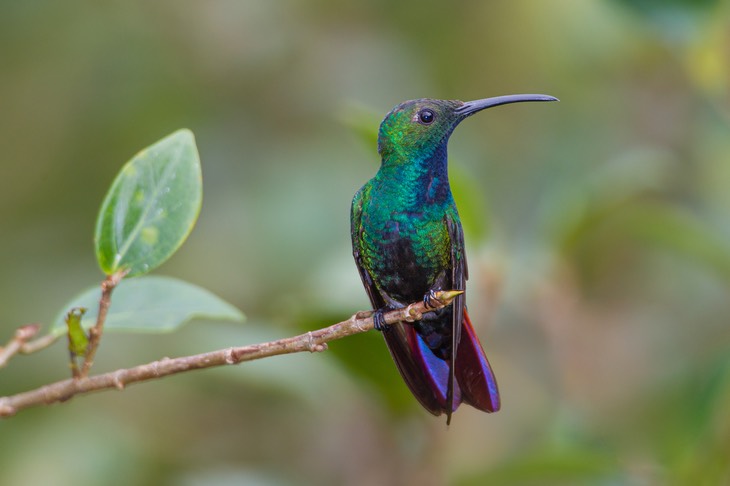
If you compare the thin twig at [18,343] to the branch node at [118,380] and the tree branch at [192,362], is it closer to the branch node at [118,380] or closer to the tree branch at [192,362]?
the tree branch at [192,362]

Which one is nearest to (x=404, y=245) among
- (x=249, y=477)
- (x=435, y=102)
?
(x=435, y=102)

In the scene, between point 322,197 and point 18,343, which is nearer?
point 18,343

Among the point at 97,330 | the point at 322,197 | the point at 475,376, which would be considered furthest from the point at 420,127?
the point at 322,197

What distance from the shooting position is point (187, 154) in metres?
1.68

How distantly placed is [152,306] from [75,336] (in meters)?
0.23

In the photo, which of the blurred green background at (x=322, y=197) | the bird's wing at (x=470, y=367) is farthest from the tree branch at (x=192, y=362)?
the blurred green background at (x=322, y=197)

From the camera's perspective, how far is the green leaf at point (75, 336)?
1.52 m

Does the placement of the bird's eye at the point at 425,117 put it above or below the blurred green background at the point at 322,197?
below

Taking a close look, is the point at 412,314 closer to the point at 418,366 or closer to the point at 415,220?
the point at 418,366

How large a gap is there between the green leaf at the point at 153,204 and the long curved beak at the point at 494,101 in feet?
1.82

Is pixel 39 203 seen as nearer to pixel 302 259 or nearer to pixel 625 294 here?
→ pixel 302 259

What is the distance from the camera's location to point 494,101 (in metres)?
1.82

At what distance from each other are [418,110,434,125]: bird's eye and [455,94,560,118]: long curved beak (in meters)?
0.05

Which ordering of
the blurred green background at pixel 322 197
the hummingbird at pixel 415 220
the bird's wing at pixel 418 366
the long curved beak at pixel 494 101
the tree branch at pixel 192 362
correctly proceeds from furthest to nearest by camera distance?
the blurred green background at pixel 322 197 < the hummingbird at pixel 415 220 < the long curved beak at pixel 494 101 < the bird's wing at pixel 418 366 < the tree branch at pixel 192 362
